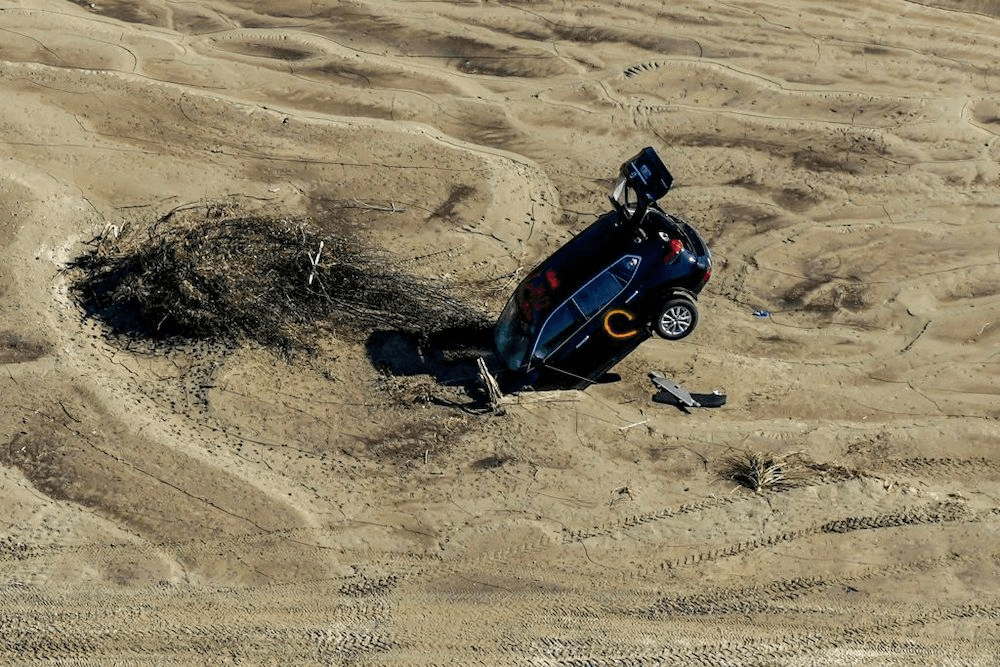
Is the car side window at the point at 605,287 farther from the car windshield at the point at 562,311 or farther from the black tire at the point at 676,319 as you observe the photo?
the black tire at the point at 676,319

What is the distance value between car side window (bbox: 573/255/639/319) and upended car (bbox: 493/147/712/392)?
0.04 ft

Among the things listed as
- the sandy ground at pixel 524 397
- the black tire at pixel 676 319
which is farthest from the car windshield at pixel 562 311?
the sandy ground at pixel 524 397

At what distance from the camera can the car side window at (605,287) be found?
11.5 metres

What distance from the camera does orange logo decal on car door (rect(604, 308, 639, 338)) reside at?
1166cm

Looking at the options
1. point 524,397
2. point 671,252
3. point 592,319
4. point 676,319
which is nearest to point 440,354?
point 524,397

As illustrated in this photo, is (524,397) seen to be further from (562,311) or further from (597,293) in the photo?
(597,293)

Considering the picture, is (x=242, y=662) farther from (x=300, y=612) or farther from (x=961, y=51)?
(x=961, y=51)

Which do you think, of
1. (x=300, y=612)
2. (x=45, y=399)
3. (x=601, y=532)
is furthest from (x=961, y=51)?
(x=45, y=399)

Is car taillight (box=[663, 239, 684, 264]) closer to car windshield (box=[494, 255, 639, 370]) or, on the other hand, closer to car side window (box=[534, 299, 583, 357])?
car windshield (box=[494, 255, 639, 370])

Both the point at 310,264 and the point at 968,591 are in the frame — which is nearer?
the point at 968,591

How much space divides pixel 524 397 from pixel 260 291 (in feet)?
13.1

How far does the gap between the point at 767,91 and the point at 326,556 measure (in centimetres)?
1158

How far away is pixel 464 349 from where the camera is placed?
12641 millimetres

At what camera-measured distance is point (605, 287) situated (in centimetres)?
1154
